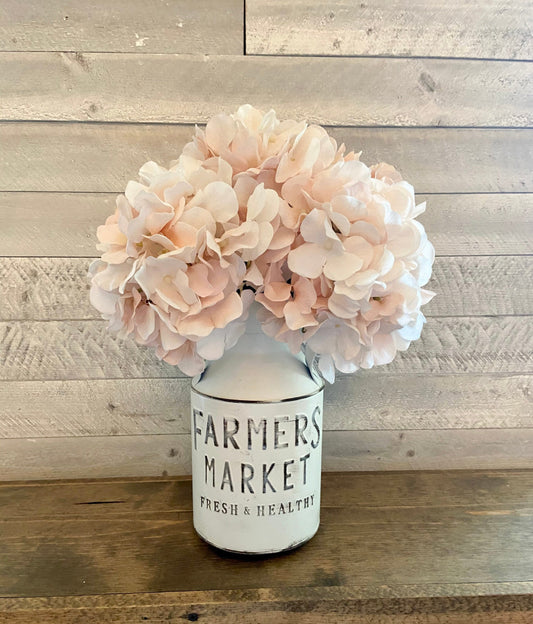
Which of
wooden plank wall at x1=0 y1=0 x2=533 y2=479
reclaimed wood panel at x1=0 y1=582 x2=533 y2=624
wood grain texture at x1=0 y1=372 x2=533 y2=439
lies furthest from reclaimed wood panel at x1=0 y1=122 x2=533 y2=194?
reclaimed wood panel at x1=0 y1=582 x2=533 y2=624

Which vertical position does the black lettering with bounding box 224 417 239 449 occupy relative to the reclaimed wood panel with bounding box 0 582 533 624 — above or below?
above

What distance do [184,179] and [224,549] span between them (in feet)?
1.65

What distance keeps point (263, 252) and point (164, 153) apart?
441 mm

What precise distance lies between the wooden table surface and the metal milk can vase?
0.19 ft

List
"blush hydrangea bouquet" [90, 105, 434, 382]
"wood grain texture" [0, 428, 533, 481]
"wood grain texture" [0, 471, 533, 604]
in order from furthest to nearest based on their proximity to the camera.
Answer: "wood grain texture" [0, 428, 533, 481], "wood grain texture" [0, 471, 533, 604], "blush hydrangea bouquet" [90, 105, 434, 382]

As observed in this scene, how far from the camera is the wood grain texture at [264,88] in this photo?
0.95 metres

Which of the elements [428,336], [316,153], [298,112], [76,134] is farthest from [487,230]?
[76,134]

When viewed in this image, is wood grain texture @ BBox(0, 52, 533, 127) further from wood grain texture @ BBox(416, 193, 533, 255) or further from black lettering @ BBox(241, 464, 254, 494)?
black lettering @ BBox(241, 464, 254, 494)

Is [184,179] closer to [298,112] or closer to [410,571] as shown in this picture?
[298,112]

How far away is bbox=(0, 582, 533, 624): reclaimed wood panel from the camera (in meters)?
0.68

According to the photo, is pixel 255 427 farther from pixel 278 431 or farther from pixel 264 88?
pixel 264 88

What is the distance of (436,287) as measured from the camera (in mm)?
1032

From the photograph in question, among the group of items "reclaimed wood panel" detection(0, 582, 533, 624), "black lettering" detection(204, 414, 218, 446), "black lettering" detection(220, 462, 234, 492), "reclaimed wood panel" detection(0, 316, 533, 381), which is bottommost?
"reclaimed wood panel" detection(0, 582, 533, 624)

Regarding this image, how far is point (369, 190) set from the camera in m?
0.63
